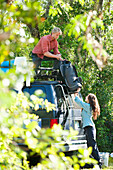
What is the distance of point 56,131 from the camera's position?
176cm

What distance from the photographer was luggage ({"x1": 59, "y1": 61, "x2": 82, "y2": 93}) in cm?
607

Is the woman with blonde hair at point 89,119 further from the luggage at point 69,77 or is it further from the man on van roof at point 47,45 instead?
the man on van roof at point 47,45

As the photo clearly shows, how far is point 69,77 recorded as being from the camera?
20.1 feet

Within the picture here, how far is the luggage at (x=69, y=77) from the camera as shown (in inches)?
239

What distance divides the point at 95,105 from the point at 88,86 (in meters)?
3.81

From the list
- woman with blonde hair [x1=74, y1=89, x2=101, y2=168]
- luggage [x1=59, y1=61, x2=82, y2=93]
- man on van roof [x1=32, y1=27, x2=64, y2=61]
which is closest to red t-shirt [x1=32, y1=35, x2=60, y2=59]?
man on van roof [x1=32, y1=27, x2=64, y2=61]

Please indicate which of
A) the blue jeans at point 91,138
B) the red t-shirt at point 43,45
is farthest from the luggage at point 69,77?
the blue jeans at point 91,138

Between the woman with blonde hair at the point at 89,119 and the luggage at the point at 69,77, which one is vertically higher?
the luggage at the point at 69,77

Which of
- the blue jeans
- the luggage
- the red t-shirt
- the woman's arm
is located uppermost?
the red t-shirt

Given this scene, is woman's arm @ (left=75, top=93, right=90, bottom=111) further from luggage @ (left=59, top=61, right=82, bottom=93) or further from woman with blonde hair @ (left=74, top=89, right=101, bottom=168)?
luggage @ (left=59, top=61, right=82, bottom=93)

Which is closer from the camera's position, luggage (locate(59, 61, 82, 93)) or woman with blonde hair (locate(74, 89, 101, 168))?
luggage (locate(59, 61, 82, 93))

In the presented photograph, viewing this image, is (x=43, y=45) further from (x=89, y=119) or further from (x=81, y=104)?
(x=89, y=119)

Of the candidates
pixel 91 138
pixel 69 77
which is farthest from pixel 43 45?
pixel 91 138

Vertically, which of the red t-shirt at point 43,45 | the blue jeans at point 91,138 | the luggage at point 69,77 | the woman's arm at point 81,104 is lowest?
the blue jeans at point 91,138
